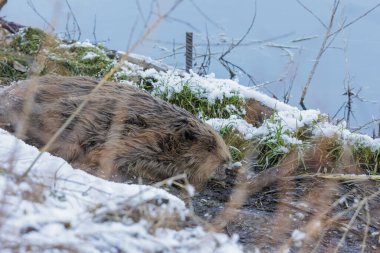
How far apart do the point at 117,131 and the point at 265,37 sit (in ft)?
11.4

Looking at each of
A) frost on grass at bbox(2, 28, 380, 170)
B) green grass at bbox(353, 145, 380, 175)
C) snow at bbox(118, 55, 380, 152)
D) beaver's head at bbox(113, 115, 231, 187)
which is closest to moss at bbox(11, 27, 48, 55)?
frost on grass at bbox(2, 28, 380, 170)

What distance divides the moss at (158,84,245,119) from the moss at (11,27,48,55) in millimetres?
1627

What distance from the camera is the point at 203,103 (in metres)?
6.31

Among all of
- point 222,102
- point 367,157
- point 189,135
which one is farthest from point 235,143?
point 367,157

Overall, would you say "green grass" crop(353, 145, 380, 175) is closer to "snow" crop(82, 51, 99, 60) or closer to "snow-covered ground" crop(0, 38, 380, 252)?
"snow" crop(82, 51, 99, 60)

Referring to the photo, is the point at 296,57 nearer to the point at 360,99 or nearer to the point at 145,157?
the point at 360,99

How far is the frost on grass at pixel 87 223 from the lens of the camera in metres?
2.27

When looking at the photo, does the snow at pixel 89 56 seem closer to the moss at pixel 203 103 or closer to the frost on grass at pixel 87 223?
the moss at pixel 203 103

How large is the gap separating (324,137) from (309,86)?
6.39 feet

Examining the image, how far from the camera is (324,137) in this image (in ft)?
19.0

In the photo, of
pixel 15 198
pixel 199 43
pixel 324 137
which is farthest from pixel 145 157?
pixel 199 43

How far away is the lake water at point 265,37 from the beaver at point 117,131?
2.67 m

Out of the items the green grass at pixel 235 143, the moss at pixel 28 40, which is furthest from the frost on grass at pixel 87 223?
the moss at pixel 28 40

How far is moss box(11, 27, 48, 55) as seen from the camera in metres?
7.23
